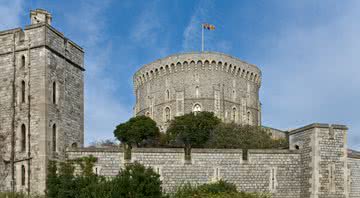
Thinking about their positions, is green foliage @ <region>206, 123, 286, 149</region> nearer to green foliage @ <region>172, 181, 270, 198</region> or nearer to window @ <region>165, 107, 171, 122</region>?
window @ <region>165, 107, 171, 122</region>

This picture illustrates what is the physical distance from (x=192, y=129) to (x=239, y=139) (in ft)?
32.6

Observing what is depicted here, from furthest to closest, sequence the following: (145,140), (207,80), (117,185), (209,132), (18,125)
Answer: (207,80)
(145,140)
(209,132)
(18,125)
(117,185)

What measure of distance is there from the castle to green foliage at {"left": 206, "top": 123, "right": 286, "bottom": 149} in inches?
679

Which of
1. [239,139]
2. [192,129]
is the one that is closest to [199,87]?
[192,129]

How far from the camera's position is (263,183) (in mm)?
19359

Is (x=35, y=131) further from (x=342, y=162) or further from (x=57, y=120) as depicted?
(x=342, y=162)

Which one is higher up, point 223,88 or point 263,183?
point 223,88

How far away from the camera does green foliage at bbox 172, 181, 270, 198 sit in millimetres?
15859

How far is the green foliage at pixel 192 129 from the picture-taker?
1832 inches

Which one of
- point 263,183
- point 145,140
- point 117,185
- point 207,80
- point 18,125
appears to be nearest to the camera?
point 117,185

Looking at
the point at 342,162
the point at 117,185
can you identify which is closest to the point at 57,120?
the point at 117,185

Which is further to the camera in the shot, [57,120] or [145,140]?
[145,140]

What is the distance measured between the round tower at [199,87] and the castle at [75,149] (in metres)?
41.2

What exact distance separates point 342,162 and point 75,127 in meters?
11.5
